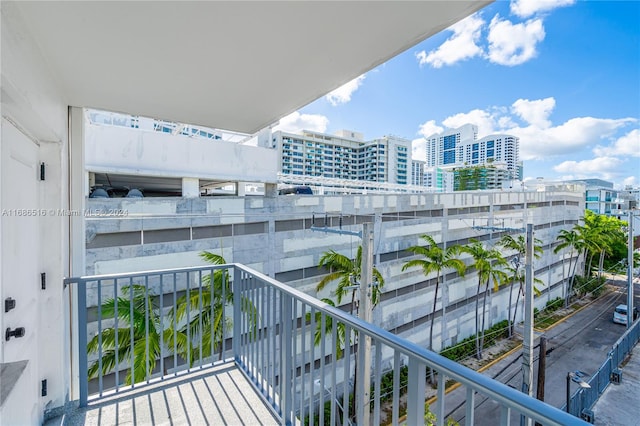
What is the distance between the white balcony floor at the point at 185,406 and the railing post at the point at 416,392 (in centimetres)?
116

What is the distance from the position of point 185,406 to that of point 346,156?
44.6 metres

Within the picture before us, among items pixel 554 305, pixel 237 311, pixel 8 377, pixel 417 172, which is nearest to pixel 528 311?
pixel 237 311

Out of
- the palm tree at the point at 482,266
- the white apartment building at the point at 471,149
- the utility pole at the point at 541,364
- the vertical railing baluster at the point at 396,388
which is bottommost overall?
the utility pole at the point at 541,364

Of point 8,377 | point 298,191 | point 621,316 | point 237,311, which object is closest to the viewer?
Answer: point 8,377

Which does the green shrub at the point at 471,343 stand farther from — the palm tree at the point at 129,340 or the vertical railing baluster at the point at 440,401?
the vertical railing baluster at the point at 440,401

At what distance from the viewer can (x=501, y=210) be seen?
1354 centimetres

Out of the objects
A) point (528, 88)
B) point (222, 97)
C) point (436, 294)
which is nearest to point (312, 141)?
point (528, 88)

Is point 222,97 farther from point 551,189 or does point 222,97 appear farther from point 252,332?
point 551,189

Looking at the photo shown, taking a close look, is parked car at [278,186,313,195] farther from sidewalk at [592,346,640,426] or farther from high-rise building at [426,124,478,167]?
high-rise building at [426,124,478,167]

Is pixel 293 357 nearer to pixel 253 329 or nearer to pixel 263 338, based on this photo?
pixel 263 338

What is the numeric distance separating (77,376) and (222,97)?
210 centimetres

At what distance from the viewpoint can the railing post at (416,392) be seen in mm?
874

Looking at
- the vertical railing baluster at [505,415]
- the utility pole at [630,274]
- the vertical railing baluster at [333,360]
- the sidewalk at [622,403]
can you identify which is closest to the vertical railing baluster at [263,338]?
the vertical railing baluster at [333,360]

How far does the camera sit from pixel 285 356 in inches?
64.1
